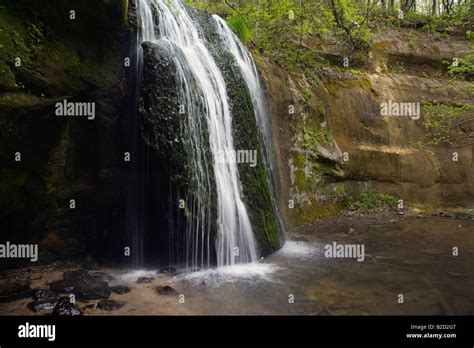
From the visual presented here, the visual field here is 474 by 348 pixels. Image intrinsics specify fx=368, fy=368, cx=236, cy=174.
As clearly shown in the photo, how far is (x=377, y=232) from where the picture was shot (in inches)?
384

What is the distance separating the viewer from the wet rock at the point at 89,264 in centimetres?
662

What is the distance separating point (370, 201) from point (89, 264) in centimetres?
892

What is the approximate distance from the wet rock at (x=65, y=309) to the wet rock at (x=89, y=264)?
180 centimetres

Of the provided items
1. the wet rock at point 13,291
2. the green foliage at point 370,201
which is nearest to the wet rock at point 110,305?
the wet rock at point 13,291

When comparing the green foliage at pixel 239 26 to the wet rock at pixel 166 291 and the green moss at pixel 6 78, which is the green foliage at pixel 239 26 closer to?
the green moss at pixel 6 78

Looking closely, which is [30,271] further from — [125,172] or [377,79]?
[377,79]

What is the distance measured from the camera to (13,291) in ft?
17.2

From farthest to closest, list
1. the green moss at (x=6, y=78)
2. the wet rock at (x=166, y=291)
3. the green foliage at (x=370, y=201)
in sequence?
the green foliage at (x=370, y=201) → the wet rock at (x=166, y=291) → the green moss at (x=6, y=78)

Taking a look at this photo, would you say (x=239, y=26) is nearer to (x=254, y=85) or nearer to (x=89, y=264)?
(x=254, y=85)

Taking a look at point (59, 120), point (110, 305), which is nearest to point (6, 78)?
point (59, 120)

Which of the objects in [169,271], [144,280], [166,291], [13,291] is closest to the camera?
[13,291]

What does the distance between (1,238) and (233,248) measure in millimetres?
3985

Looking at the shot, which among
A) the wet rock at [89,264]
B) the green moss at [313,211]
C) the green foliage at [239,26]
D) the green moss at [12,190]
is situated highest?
the green foliage at [239,26]
